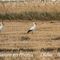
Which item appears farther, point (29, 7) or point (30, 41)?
point (29, 7)

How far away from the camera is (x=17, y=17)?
12555 mm

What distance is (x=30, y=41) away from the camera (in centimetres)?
948

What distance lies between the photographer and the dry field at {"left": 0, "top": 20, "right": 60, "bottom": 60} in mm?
7324

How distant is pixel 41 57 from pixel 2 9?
17.1 ft

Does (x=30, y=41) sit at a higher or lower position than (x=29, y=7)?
lower

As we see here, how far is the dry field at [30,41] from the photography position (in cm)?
732

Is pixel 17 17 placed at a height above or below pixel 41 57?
below

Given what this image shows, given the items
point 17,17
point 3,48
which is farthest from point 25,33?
point 3,48

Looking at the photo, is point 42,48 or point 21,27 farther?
point 21,27

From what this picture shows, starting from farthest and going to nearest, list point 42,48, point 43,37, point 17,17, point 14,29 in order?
1. point 17,17
2. point 14,29
3. point 43,37
4. point 42,48

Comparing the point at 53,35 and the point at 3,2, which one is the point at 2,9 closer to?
the point at 3,2

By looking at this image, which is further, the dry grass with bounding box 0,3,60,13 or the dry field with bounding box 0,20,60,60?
the dry grass with bounding box 0,3,60,13

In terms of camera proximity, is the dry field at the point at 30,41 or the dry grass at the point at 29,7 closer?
the dry field at the point at 30,41

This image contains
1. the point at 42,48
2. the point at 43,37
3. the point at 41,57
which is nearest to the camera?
the point at 41,57
